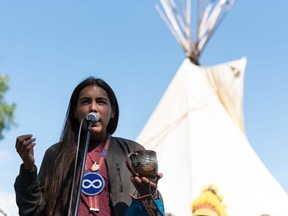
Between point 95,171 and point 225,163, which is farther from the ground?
point 225,163

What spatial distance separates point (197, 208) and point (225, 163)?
3.68 meters

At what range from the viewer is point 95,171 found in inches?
78.6

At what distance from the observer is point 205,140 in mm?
9398

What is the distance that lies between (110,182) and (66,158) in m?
0.20

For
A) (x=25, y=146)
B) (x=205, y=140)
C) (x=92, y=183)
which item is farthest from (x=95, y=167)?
(x=205, y=140)

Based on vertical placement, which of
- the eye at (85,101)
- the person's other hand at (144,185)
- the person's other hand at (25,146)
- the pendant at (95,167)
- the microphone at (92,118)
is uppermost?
the eye at (85,101)

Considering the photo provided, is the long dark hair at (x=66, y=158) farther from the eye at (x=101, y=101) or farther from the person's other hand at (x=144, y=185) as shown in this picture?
the person's other hand at (x=144, y=185)

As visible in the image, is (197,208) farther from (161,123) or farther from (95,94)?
(161,123)

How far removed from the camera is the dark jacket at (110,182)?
1874mm

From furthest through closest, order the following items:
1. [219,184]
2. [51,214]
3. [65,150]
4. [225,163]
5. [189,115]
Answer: [189,115]
[225,163]
[219,184]
[65,150]
[51,214]

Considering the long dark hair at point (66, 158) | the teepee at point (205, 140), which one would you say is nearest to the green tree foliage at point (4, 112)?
the teepee at point (205, 140)

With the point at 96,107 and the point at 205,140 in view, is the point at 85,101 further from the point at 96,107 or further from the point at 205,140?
the point at 205,140

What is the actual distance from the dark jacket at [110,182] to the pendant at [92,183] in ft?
0.12

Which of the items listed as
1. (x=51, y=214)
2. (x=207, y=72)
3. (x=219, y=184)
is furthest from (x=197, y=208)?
(x=207, y=72)
